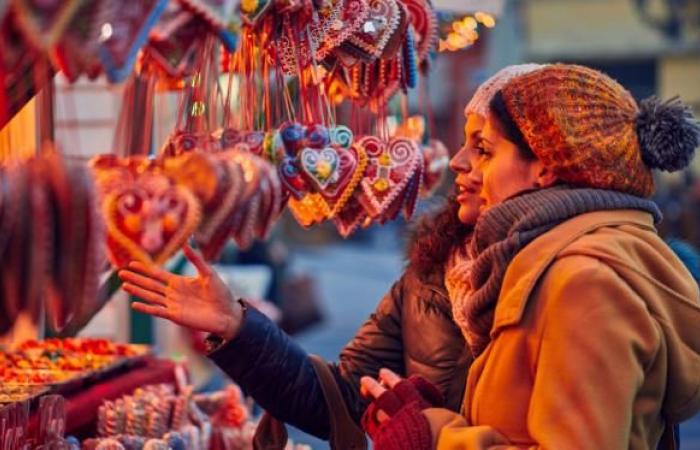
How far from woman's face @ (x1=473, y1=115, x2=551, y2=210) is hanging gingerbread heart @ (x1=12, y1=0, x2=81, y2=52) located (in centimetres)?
87

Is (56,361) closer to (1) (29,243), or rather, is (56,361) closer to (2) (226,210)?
(2) (226,210)

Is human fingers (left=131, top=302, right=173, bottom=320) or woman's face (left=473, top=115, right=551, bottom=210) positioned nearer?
woman's face (left=473, top=115, right=551, bottom=210)

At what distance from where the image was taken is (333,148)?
312cm

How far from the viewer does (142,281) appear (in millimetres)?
2678

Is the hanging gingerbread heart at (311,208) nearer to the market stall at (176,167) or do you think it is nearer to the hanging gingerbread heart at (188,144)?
the market stall at (176,167)

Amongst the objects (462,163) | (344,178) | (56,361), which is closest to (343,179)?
(344,178)

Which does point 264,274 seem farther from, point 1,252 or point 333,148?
point 1,252

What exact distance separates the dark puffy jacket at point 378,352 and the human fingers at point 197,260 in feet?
0.50

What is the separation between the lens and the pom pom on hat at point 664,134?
2379mm

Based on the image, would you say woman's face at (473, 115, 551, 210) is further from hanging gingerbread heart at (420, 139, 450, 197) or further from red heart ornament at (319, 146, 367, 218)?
hanging gingerbread heart at (420, 139, 450, 197)

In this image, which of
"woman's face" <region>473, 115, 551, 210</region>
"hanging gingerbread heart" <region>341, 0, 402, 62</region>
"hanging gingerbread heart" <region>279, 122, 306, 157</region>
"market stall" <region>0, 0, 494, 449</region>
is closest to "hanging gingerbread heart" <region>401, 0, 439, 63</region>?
"market stall" <region>0, 0, 494, 449</region>

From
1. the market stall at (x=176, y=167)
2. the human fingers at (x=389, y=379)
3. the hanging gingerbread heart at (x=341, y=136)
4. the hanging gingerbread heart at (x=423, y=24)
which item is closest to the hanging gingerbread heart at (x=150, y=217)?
the market stall at (x=176, y=167)

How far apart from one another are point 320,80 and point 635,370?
129 centimetres

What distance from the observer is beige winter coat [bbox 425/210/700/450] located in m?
2.17
